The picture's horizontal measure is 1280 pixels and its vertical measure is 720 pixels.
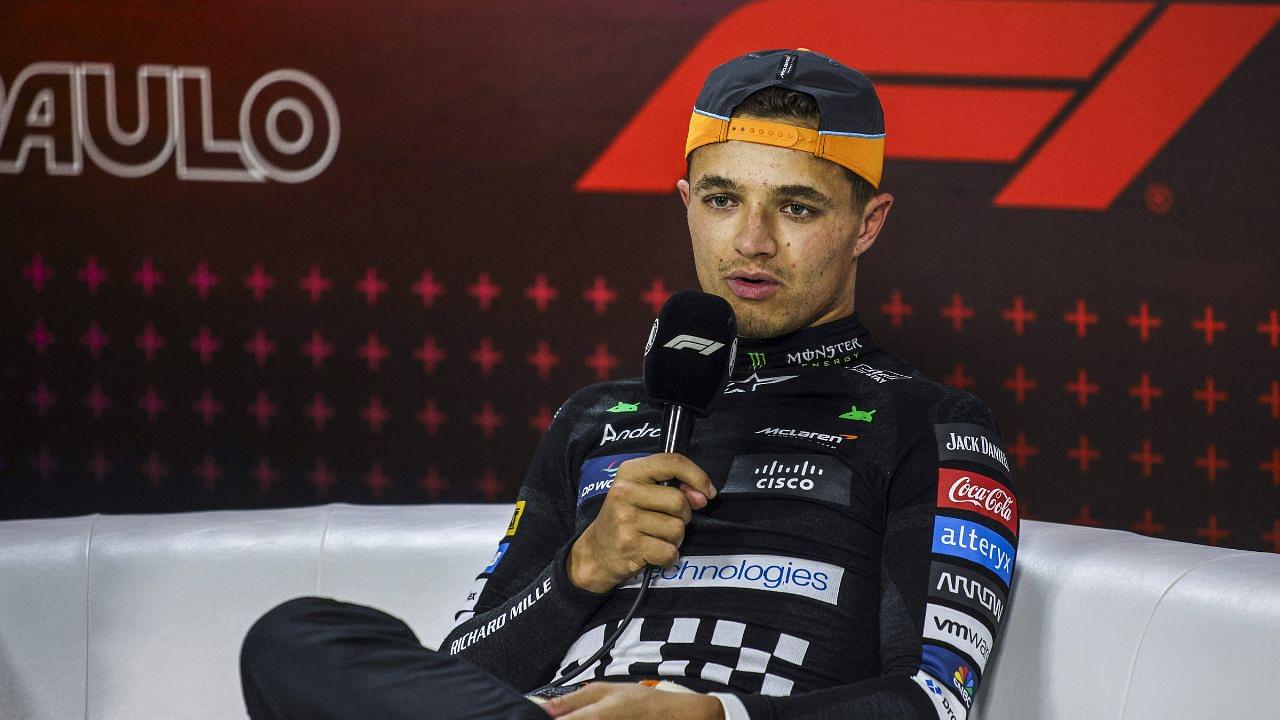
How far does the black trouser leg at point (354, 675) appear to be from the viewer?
1.21 meters

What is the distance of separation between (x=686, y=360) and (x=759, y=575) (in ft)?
0.99

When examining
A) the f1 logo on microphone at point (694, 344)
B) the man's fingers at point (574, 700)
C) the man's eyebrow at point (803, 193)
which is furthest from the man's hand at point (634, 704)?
the man's eyebrow at point (803, 193)

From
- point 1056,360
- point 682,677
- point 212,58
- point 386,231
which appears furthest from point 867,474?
point 212,58

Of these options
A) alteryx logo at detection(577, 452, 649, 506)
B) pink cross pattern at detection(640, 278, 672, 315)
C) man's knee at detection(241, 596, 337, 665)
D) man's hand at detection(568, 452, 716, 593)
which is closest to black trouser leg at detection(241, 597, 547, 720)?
man's knee at detection(241, 596, 337, 665)

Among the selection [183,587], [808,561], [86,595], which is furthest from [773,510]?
[86,595]

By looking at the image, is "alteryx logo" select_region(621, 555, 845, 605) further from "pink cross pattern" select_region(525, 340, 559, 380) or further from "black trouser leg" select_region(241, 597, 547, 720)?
"pink cross pattern" select_region(525, 340, 559, 380)

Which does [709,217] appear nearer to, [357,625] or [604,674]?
[604,674]

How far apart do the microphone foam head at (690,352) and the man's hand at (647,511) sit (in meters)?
0.07

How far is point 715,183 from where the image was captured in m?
1.77

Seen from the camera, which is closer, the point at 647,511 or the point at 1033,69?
the point at 647,511

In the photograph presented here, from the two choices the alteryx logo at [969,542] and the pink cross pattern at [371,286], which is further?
the pink cross pattern at [371,286]

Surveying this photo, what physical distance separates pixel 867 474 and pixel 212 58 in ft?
5.57

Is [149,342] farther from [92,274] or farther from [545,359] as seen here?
[545,359]

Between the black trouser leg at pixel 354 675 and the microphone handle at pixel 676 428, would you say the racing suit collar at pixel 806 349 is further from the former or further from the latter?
the black trouser leg at pixel 354 675
